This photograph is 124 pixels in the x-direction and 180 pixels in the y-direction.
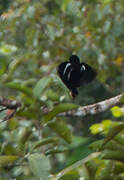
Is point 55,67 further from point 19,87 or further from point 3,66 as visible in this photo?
point 3,66

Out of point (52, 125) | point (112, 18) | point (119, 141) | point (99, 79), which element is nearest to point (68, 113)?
point (52, 125)

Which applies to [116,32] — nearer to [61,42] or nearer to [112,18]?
[112,18]

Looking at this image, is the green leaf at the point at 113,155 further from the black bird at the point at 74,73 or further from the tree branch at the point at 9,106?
the tree branch at the point at 9,106

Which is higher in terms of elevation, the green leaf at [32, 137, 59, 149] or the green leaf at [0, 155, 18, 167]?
the green leaf at [0, 155, 18, 167]

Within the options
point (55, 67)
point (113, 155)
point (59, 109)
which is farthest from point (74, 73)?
point (55, 67)

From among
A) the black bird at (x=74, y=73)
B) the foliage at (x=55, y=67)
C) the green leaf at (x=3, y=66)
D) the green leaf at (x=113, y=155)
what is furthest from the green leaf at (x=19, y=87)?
the green leaf at (x=113, y=155)

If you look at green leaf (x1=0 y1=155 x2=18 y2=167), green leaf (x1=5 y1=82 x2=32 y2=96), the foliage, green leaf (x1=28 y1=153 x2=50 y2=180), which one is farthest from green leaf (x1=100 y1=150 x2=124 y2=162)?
green leaf (x1=5 y1=82 x2=32 y2=96)

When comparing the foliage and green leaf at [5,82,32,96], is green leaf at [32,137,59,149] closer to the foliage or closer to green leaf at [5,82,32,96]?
the foliage
